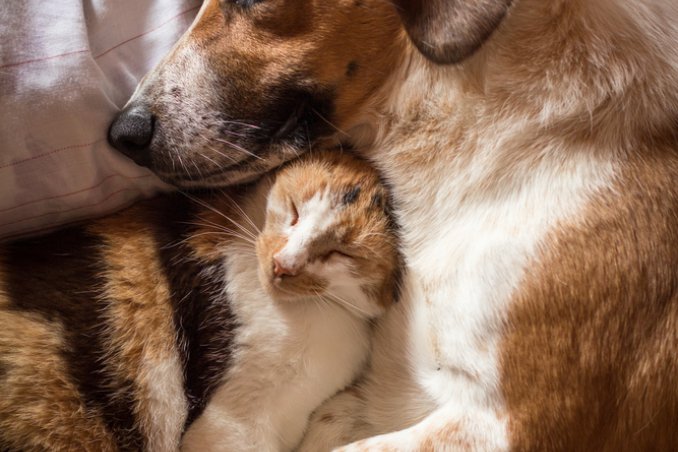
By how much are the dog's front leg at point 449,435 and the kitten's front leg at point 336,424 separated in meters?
0.13

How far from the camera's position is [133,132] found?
4.10ft

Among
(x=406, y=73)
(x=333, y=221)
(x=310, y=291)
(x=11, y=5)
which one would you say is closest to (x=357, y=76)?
(x=406, y=73)

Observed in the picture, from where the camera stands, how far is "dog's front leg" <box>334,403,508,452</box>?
1.10 meters

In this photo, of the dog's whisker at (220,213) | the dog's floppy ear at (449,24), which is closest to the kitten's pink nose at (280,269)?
the dog's whisker at (220,213)

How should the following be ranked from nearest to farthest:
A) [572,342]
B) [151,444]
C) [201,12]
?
[572,342] < [151,444] < [201,12]

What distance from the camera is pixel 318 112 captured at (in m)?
1.29

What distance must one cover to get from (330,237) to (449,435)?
0.40 meters

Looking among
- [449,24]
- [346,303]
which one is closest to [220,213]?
[346,303]

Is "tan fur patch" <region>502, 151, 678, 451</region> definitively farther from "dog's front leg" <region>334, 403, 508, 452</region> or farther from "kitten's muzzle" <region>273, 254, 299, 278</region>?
"kitten's muzzle" <region>273, 254, 299, 278</region>

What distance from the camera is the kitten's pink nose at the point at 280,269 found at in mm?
1241

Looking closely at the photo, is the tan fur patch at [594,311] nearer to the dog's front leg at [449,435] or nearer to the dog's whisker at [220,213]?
the dog's front leg at [449,435]

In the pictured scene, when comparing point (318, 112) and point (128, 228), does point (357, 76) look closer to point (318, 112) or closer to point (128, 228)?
point (318, 112)

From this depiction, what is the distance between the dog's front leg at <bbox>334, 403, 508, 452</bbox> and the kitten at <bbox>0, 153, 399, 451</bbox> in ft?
0.62

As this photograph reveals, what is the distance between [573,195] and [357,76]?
17.2 inches
